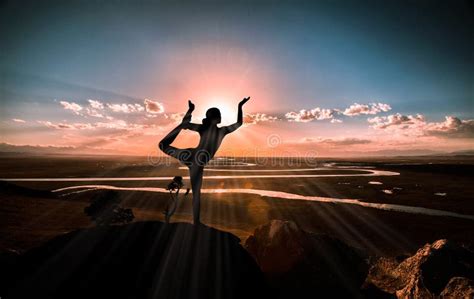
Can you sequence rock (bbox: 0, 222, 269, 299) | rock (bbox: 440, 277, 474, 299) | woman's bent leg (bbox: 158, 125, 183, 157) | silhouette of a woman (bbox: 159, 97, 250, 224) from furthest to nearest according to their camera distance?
1. rock (bbox: 440, 277, 474, 299)
2. silhouette of a woman (bbox: 159, 97, 250, 224)
3. woman's bent leg (bbox: 158, 125, 183, 157)
4. rock (bbox: 0, 222, 269, 299)

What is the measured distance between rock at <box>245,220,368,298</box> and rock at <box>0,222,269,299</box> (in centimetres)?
202

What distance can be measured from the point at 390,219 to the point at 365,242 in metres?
7.03

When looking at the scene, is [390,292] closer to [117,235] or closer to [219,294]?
[219,294]

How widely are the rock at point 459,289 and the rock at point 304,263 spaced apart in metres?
1.68

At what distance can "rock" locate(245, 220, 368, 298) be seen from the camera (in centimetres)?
537

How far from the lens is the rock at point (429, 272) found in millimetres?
4551

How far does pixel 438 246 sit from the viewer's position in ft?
16.8

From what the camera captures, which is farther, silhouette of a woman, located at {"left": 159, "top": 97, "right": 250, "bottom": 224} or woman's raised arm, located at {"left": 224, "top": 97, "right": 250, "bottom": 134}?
woman's raised arm, located at {"left": 224, "top": 97, "right": 250, "bottom": 134}

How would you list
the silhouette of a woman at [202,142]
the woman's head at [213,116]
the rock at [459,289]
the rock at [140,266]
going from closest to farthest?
the rock at [140,266] → the silhouette of a woman at [202,142] → the woman's head at [213,116] → the rock at [459,289]

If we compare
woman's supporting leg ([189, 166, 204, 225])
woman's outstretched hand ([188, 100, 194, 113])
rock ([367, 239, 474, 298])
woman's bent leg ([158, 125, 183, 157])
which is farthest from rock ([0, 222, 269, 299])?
rock ([367, 239, 474, 298])

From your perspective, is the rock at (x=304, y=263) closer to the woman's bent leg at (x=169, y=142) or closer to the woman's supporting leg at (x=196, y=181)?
the woman's supporting leg at (x=196, y=181)

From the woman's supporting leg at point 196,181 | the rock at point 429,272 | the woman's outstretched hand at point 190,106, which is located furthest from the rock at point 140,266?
the rock at point 429,272

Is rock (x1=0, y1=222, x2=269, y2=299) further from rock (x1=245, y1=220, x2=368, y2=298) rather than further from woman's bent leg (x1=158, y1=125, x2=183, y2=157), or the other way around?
rock (x1=245, y1=220, x2=368, y2=298)

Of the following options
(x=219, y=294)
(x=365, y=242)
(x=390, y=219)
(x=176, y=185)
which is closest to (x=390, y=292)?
(x=219, y=294)
